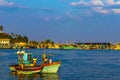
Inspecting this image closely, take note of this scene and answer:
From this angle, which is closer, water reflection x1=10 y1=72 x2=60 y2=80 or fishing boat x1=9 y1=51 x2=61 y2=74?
water reflection x1=10 y1=72 x2=60 y2=80

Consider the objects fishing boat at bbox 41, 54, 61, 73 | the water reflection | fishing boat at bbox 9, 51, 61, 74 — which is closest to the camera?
the water reflection

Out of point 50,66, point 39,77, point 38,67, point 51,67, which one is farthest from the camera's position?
point 51,67

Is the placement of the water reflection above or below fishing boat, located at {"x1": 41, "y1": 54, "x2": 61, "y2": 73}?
below

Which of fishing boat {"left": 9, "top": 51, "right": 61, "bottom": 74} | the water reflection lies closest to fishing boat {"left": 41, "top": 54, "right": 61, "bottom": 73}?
fishing boat {"left": 9, "top": 51, "right": 61, "bottom": 74}

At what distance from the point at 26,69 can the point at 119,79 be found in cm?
1360

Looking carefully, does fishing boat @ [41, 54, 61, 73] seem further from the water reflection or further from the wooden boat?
the water reflection

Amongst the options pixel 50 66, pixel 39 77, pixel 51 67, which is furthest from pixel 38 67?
pixel 39 77

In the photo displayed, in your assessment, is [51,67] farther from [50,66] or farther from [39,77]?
[39,77]

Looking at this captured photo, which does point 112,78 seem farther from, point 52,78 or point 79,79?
point 52,78

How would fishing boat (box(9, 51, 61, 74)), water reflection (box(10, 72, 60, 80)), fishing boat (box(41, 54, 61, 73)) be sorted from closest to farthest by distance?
water reflection (box(10, 72, 60, 80))
fishing boat (box(41, 54, 61, 73))
fishing boat (box(9, 51, 61, 74))

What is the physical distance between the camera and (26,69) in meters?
61.4

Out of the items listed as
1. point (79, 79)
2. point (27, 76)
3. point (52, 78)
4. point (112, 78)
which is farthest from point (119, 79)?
point (27, 76)

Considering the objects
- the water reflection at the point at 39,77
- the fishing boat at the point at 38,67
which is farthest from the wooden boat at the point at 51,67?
the water reflection at the point at 39,77

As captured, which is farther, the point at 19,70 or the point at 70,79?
the point at 19,70
